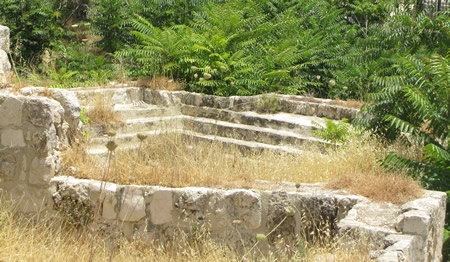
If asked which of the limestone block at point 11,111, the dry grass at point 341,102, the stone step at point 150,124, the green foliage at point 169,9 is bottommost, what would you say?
the stone step at point 150,124

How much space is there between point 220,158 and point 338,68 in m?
6.65

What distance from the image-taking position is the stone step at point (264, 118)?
29.7ft

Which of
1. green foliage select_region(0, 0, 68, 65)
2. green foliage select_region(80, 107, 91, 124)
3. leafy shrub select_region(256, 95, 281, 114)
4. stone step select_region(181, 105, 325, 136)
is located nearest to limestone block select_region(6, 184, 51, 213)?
green foliage select_region(80, 107, 91, 124)

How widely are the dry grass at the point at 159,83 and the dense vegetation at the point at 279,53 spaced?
16cm

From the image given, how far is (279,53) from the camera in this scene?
37.3 ft

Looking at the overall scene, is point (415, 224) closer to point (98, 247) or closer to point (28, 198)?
point (98, 247)

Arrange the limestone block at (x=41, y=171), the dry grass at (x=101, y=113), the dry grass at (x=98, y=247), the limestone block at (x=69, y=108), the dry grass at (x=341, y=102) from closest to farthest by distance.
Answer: the dry grass at (x=98, y=247) < the limestone block at (x=41, y=171) < the limestone block at (x=69, y=108) < the dry grass at (x=101, y=113) < the dry grass at (x=341, y=102)

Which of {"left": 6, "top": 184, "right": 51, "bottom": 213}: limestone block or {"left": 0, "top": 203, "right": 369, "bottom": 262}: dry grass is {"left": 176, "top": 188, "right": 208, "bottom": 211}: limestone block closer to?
{"left": 0, "top": 203, "right": 369, "bottom": 262}: dry grass

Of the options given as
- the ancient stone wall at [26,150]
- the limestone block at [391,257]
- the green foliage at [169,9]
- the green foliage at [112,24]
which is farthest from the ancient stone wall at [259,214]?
the green foliage at [169,9]

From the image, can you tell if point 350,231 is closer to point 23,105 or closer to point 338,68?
point 23,105

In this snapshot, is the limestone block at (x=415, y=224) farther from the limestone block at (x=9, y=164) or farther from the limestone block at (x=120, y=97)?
the limestone block at (x=120, y=97)

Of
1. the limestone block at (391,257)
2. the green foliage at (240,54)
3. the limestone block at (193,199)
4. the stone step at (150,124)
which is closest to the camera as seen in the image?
the limestone block at (391,257)

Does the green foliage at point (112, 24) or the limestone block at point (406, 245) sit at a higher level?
the green foliage at point (112, 24)

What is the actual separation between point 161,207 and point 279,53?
623 cm
